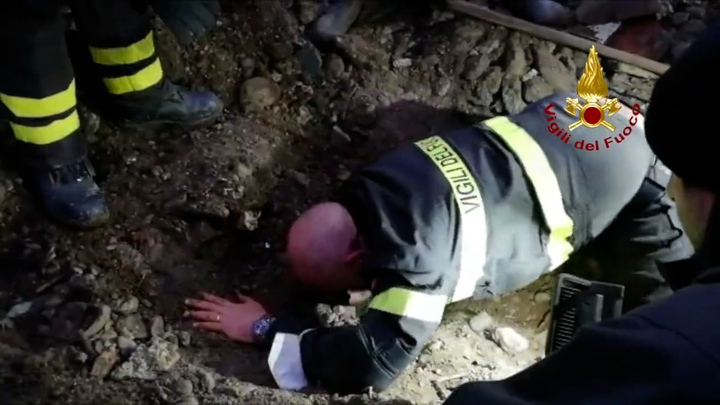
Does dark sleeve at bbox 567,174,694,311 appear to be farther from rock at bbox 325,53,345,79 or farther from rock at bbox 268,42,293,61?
rock at bbox 268,42,293,61

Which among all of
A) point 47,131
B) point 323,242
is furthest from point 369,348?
point 47,131

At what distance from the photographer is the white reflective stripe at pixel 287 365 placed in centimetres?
154

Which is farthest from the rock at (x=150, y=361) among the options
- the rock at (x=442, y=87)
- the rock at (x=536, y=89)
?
the rock at (x=536, y=89)

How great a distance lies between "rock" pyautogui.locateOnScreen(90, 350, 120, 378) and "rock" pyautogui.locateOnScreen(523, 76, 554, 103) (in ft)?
3.96

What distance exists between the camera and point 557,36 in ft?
7.55

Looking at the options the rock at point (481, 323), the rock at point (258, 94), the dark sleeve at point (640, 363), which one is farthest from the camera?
the rock at point (258, 94)

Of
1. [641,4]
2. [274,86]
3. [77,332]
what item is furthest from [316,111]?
[641,4]

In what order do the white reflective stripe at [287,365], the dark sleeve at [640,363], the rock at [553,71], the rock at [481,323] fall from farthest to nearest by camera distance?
the rock at [553,71] → the rock at [481,323] → the white reflective stripe at [287,365] → the dark sleeve at [640,363]

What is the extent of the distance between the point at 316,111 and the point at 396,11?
0.47 m

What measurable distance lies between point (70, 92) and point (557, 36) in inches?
51.3

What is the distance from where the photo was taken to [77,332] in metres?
1.59

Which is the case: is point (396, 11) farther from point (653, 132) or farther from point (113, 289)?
point (653, 132)

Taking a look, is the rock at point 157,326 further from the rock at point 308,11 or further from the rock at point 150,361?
the rock at point 308,11

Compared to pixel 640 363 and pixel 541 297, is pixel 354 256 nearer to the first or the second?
pixel 541 297
